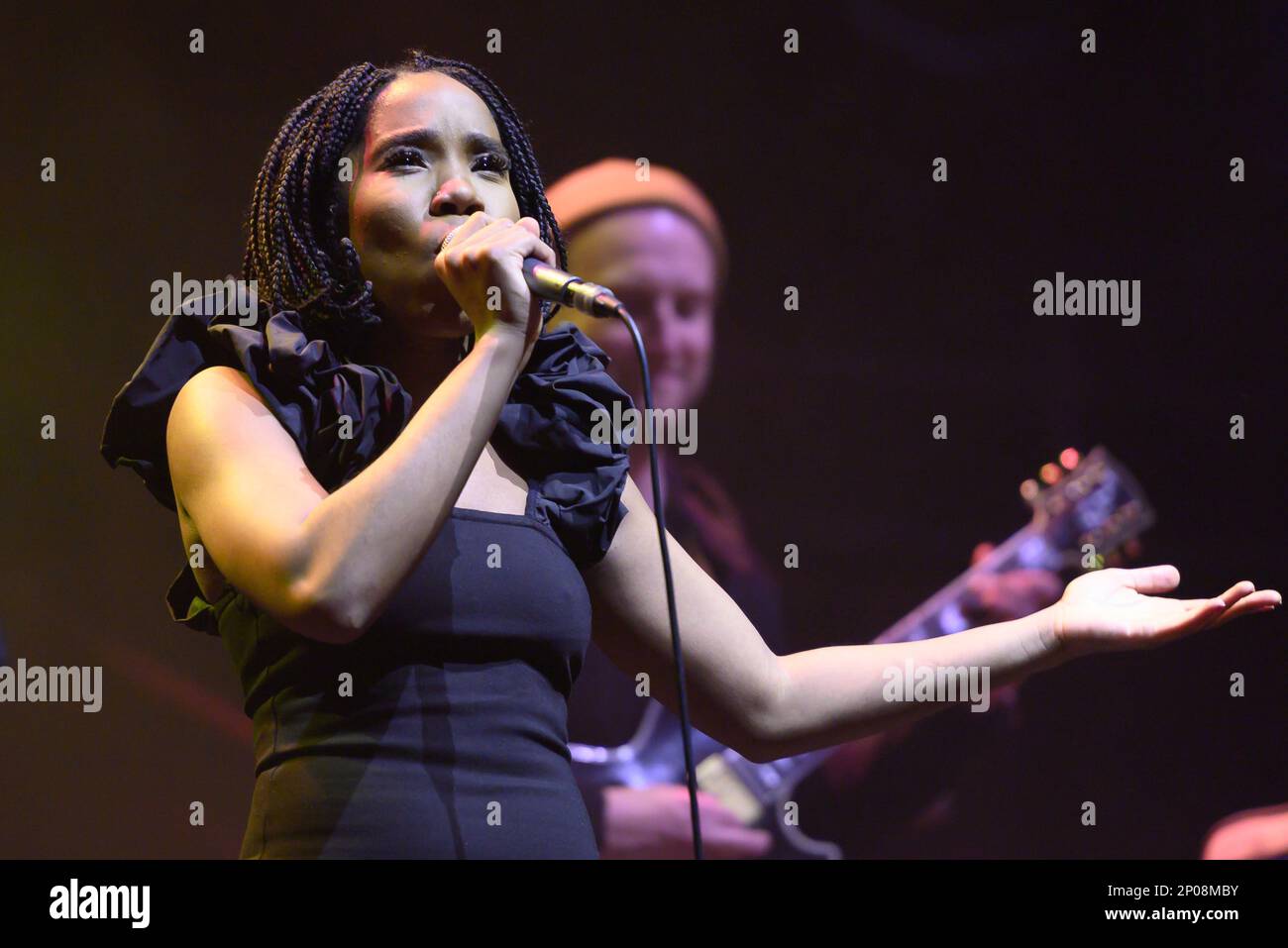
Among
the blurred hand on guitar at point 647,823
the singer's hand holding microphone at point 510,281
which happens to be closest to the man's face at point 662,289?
the blurred hand on guitar at point 647,823

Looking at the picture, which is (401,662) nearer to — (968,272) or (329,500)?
(329,500)

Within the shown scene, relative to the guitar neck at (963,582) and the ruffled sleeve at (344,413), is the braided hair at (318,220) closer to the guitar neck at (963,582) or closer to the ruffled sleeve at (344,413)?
the ruffled sleeve at (344,413)

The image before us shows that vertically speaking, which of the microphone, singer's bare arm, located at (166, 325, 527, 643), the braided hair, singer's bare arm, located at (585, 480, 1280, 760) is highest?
the braided hair

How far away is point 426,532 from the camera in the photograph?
3.47 feet

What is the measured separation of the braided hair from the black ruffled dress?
4 centimetres

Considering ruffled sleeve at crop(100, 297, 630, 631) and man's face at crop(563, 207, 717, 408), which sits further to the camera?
man's face at crop(563, 207, 717, 408)

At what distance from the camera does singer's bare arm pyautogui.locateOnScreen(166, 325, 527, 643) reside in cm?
104

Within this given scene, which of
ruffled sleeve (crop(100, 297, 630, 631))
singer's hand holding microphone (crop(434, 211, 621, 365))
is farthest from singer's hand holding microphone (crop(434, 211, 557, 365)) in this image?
ruffled sleeve (crop(100, 297, 630, 631))

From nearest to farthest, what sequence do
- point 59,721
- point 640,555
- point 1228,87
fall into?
point 640,555 → point 59,721 → point 1228,87

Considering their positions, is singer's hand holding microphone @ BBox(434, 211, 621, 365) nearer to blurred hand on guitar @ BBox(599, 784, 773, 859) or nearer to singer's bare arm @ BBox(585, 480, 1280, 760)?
singer's bare arm @ BBox(585, 480, 1280, 760)

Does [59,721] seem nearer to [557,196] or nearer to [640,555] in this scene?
[557,196]

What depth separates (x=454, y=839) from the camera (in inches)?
43.8
